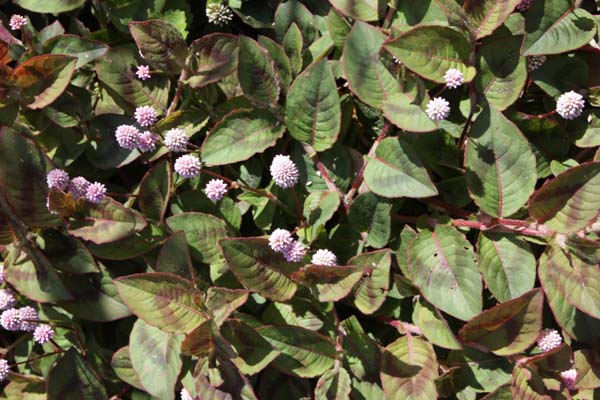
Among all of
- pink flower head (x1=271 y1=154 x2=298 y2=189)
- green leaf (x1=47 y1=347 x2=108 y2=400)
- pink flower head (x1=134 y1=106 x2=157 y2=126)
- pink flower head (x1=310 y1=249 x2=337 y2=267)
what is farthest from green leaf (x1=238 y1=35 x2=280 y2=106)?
green leaf (x1=47 y1=347 x2=108 y2=400)

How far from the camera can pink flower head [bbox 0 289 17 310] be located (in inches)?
89.5

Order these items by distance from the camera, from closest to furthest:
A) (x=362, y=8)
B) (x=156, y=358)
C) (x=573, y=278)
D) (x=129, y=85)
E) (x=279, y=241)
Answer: (x=573, y=278), (x=279, y=241), (x=156, y=358), (x=362, y=8), (x=129, y=85)

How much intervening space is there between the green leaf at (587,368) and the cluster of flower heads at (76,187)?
1690mm

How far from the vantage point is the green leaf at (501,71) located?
2107 mm

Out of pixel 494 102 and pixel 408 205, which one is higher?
pixel 494 102

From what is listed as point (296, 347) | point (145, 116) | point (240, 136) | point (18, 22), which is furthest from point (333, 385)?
point (18, 22)

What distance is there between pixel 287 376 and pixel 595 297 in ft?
3.47

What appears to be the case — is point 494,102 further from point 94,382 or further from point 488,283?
point 94,382

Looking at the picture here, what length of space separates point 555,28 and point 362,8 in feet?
2.15

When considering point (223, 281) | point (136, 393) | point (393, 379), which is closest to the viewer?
point (393, 379)

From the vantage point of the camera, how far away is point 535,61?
85.9 inches

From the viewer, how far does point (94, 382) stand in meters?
2.33

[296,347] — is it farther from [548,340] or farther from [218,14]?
[218,14]

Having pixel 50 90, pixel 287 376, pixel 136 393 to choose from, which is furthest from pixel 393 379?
pixel 50 90
